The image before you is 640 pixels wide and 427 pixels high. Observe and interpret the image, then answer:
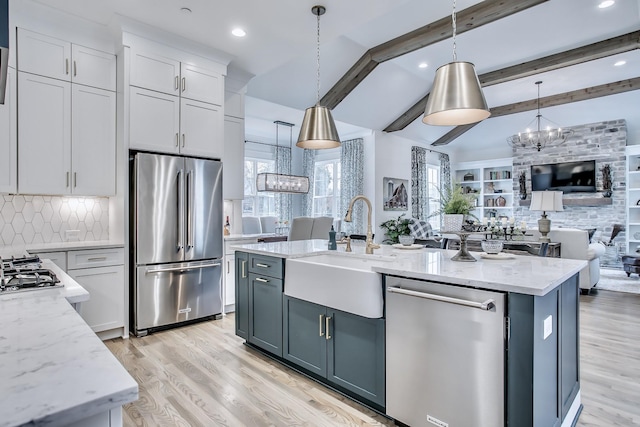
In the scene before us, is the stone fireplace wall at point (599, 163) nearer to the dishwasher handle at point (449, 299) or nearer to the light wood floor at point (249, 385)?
the light wood floor at point (249, 385)

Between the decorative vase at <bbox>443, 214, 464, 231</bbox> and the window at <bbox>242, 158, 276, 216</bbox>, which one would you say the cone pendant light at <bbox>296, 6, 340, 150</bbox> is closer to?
the decorative vase at <bbox>443, 214, 464, 231</bbox>

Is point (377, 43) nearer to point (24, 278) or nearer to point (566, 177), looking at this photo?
point (24, 278)

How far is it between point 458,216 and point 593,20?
4507 millimetres

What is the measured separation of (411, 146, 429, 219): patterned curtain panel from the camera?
345 inches

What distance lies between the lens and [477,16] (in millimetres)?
4449

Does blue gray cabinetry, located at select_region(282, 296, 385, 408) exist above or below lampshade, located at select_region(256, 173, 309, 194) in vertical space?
below

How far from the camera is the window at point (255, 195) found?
28.2 feet

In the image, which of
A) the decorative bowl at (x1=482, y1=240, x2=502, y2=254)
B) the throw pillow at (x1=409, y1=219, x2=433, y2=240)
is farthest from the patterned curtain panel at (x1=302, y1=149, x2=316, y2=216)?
the decorative bowl at (x1=482, y1=240, x2=502, y2=254)

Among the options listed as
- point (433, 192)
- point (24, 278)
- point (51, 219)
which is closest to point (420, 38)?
point (51, 219)

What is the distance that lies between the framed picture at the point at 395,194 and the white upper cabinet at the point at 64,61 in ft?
18.6

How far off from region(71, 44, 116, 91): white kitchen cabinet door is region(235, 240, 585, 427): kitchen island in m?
2.57

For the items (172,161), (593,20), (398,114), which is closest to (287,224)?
(398,114)

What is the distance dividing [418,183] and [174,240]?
6559mm

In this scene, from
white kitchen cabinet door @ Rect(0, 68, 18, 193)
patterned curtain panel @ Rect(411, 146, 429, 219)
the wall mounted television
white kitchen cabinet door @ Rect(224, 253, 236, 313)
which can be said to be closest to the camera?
white kitchen cabinet door @ Rect(0, 68, 18, 193)
